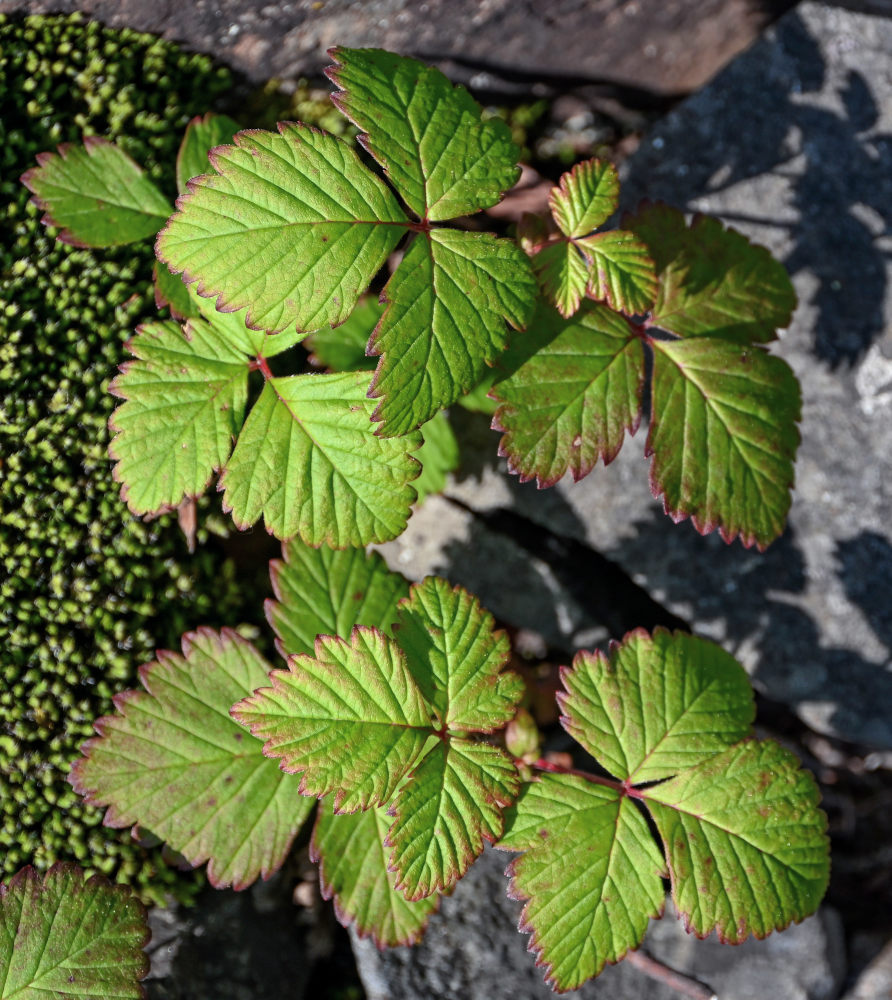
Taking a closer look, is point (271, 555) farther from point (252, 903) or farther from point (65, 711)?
point (252, 903)

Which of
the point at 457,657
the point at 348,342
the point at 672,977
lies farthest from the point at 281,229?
the point at 672,977

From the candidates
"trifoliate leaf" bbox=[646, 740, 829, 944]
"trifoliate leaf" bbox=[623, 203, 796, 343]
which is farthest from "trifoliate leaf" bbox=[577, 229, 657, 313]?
"trifoliate leaf" bbox=[646, 740, 829, 944]

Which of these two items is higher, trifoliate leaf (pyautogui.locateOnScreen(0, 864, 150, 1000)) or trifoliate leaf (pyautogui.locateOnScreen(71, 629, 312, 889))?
trifoliate leaf (pyautogui.locateOnScreen(71, 629, 312, 889))

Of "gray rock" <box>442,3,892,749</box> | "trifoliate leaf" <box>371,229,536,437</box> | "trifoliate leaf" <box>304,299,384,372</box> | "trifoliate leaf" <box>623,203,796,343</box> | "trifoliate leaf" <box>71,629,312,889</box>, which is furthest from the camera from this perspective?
"gray rock" <box>442,3,892,749</box>

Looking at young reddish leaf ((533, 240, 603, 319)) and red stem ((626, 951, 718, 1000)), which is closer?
young reddish leaf ((533, 240, 603, 319))

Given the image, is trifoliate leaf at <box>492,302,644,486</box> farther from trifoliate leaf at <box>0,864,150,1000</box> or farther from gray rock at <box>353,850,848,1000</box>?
trifoliate leaf at <box>0,864,150,1000</box>

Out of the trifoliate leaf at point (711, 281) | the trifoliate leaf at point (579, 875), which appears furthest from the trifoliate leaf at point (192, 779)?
the trifoliate leaf at point (711, 281)

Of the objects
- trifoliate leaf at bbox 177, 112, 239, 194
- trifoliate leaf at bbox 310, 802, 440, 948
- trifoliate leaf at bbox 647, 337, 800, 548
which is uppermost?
trifoliate leaf at bbox 177, 112, 239, 194
